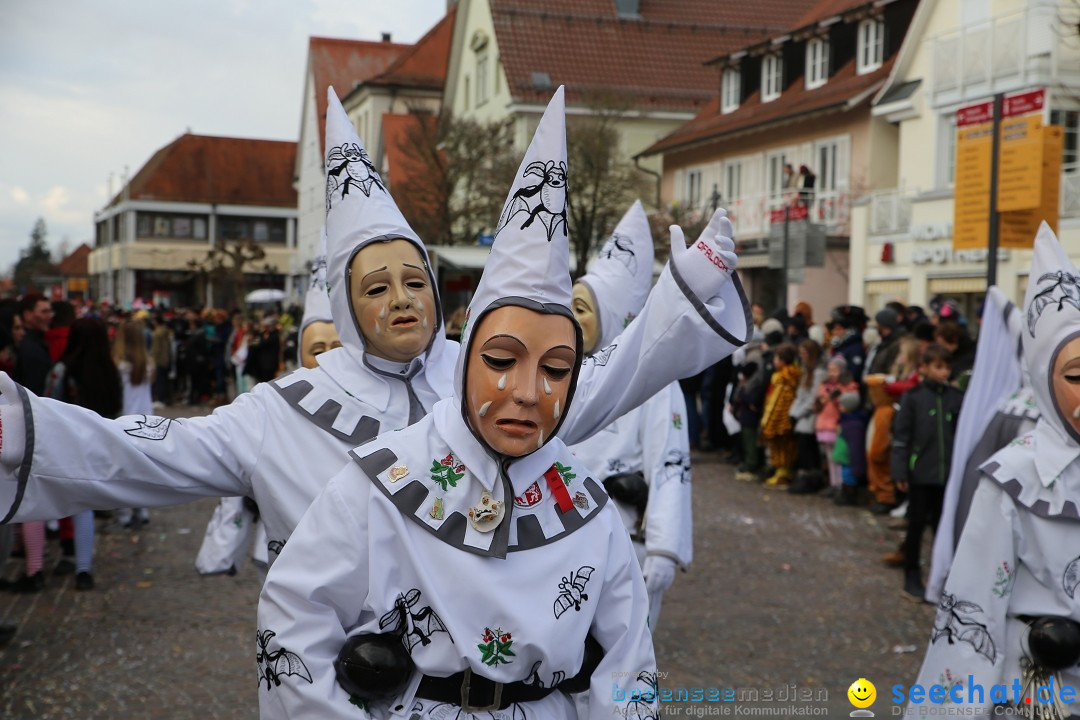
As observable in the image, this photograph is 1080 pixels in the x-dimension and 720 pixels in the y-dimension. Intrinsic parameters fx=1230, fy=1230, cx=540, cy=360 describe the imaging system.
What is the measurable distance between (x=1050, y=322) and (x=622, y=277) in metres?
2.40

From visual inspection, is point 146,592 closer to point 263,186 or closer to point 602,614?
point 602,614

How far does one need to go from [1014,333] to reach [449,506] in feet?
12.3

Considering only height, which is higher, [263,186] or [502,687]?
[263,186]

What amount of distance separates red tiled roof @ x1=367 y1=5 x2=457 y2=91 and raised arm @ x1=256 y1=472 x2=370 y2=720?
5214 centimetres

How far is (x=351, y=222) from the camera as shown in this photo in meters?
4.27

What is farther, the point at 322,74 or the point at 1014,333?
the point at 322,74

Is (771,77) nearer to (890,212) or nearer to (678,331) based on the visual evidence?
(890,212)

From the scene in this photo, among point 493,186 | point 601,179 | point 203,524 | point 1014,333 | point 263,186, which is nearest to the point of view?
point 1014,333

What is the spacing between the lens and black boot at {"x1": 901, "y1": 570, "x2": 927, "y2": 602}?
29.3ft

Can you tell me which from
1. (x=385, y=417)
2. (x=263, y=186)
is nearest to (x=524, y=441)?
(x=385, y=417)

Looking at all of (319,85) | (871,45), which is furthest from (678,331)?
(319,85)

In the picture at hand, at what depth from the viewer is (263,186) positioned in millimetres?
72875

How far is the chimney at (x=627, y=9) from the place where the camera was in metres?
41.2

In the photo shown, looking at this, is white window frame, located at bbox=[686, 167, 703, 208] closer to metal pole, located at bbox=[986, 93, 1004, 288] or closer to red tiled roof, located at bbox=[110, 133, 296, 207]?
metal pole, located at bbox=[986, 93, 1004, 288]
